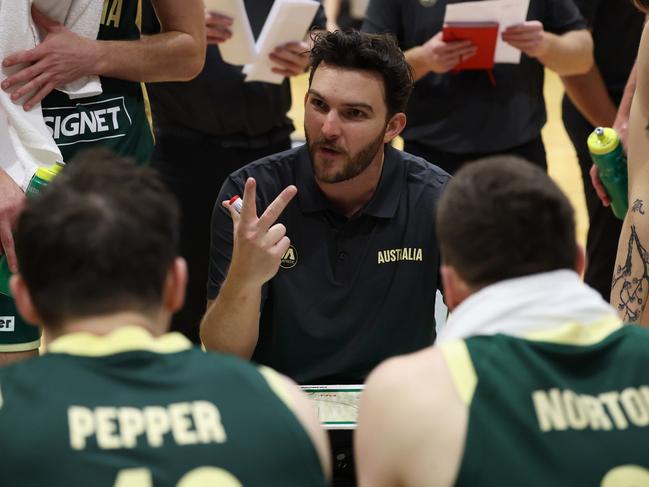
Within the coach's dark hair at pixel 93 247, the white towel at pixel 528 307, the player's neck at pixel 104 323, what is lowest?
the white towel at pixel 528 307

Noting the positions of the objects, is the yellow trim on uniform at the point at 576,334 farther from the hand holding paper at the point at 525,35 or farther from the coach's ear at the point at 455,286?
the hand holding paper at the point at 525,35

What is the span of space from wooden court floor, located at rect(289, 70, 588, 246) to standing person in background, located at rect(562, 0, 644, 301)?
1.06 metres

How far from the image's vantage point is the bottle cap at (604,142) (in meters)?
3.44

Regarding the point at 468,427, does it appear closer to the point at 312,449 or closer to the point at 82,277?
the point at 312,449

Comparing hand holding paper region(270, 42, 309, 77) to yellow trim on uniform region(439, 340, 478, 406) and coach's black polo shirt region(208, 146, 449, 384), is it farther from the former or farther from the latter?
yellow trim on uniform region(439, 340, 478, 406)

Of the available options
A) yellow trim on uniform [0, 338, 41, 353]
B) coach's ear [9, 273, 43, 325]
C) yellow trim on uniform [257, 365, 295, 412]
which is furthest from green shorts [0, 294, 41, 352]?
yellow trim on uniform [257, 365, 295, 412]

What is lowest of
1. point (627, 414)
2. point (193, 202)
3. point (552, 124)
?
point (552, 124)

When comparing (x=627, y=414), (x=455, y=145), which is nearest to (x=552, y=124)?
(x=455, y=145)

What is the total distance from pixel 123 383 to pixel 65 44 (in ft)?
5.39

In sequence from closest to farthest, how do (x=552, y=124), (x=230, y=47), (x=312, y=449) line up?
1. (x=312, y=449)
2. (x=230, y=47)
3. (x=552, y=124)

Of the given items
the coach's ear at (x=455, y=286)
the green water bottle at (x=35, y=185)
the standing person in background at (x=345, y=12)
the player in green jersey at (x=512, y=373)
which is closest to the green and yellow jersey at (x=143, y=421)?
the player in green jersey at (x=512, y=373)

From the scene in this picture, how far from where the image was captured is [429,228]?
3242 millimetres

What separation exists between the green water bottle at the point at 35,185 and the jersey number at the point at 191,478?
1.39 meters

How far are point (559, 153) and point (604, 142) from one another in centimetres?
519
